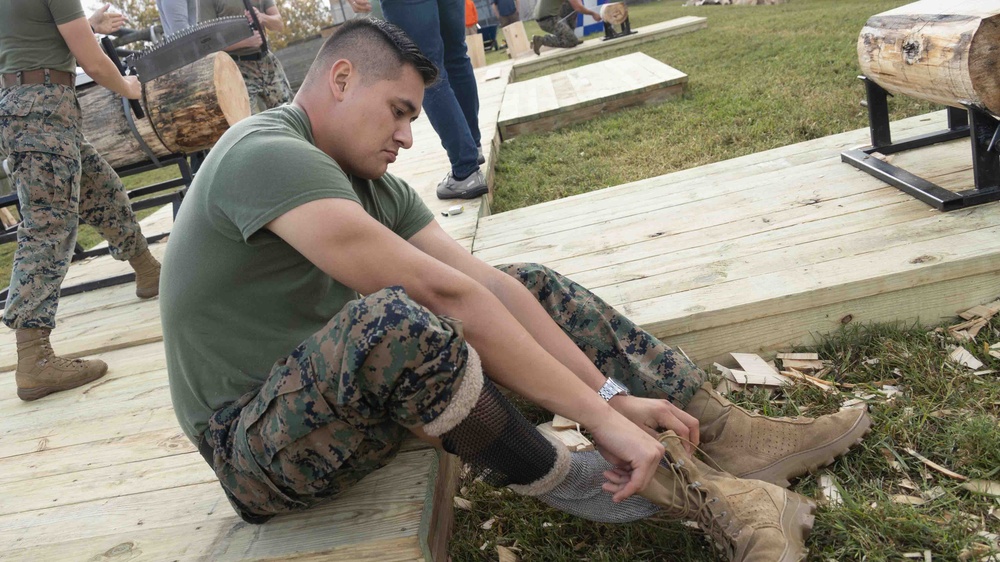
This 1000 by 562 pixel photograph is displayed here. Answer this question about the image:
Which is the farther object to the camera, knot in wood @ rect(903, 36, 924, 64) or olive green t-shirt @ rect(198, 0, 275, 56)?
olive green t-shirt @ rect(198, 0, 275, 56)

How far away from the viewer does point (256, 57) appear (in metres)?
4.72

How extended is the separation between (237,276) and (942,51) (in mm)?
2204

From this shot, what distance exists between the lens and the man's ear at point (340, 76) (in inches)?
66.2

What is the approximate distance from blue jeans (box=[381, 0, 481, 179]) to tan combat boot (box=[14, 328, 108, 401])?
5.92 ft

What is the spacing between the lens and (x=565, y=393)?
144cm

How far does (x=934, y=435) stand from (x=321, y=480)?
138cm

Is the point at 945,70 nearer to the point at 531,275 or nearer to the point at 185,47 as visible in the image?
the point at 531,275

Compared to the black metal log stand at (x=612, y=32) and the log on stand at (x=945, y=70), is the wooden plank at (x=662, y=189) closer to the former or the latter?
the log on stand at (x=945, y=70)

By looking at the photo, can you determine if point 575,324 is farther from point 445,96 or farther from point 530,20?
point 530,20

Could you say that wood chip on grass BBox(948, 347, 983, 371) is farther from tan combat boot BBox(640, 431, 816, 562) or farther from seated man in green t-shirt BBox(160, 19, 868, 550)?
tan combat boot BBox(640, 431, 816, 562)

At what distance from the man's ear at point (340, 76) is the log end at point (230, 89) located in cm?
264

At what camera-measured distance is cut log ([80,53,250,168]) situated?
4.06 metres

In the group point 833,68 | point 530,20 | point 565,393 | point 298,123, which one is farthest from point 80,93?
point 530,20

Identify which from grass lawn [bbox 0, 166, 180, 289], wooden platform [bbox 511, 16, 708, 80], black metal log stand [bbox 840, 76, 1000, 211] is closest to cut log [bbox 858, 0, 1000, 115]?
black metal log stand [bbox 840, 76, 1000, 211]
